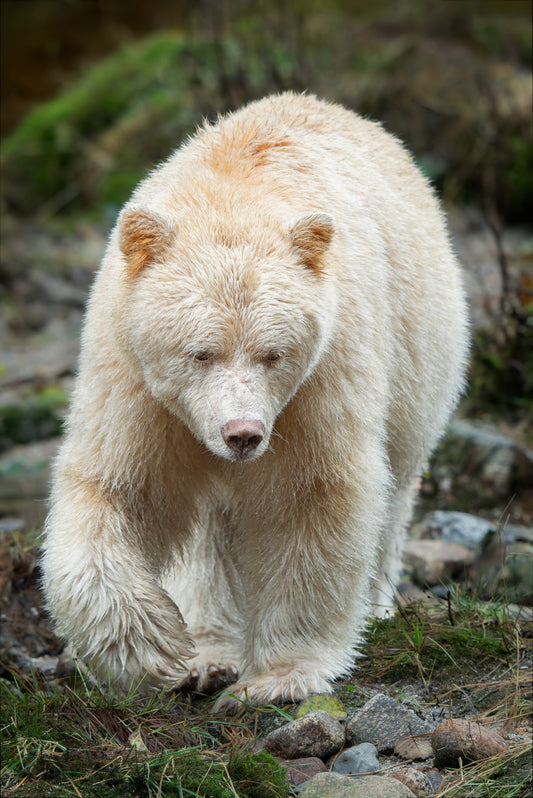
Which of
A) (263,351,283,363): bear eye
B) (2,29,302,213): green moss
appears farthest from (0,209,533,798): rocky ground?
(2,29,302,213): green moss

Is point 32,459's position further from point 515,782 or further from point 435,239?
point 515,782

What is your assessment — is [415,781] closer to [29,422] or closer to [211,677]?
[211,677]

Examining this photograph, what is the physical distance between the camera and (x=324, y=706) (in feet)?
13.2

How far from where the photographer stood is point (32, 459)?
347 inches

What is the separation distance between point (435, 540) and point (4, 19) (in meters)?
15.4

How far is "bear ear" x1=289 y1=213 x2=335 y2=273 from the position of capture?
12.7 ft

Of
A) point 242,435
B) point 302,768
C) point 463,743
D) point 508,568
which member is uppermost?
point 242,435

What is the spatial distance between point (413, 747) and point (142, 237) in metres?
2.12

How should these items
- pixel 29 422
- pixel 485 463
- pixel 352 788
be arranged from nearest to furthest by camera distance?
pixel 352 788 < pixel 485 463 < pixel 29 422

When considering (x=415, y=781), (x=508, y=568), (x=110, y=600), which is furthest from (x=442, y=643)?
(x=110, y=600)

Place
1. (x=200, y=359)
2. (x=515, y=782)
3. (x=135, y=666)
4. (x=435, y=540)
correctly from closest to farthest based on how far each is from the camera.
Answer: (x=515, y=782) < (x=200, y=359) < (x=135, y=666) < (x=435, y=540)

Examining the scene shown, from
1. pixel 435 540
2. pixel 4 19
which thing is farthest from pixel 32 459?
pixel 4 19

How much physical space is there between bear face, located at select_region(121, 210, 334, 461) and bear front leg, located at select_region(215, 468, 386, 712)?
694 mm

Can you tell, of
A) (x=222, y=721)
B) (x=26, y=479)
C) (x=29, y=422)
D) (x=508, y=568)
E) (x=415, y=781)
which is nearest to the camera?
(x=415, y=781)
